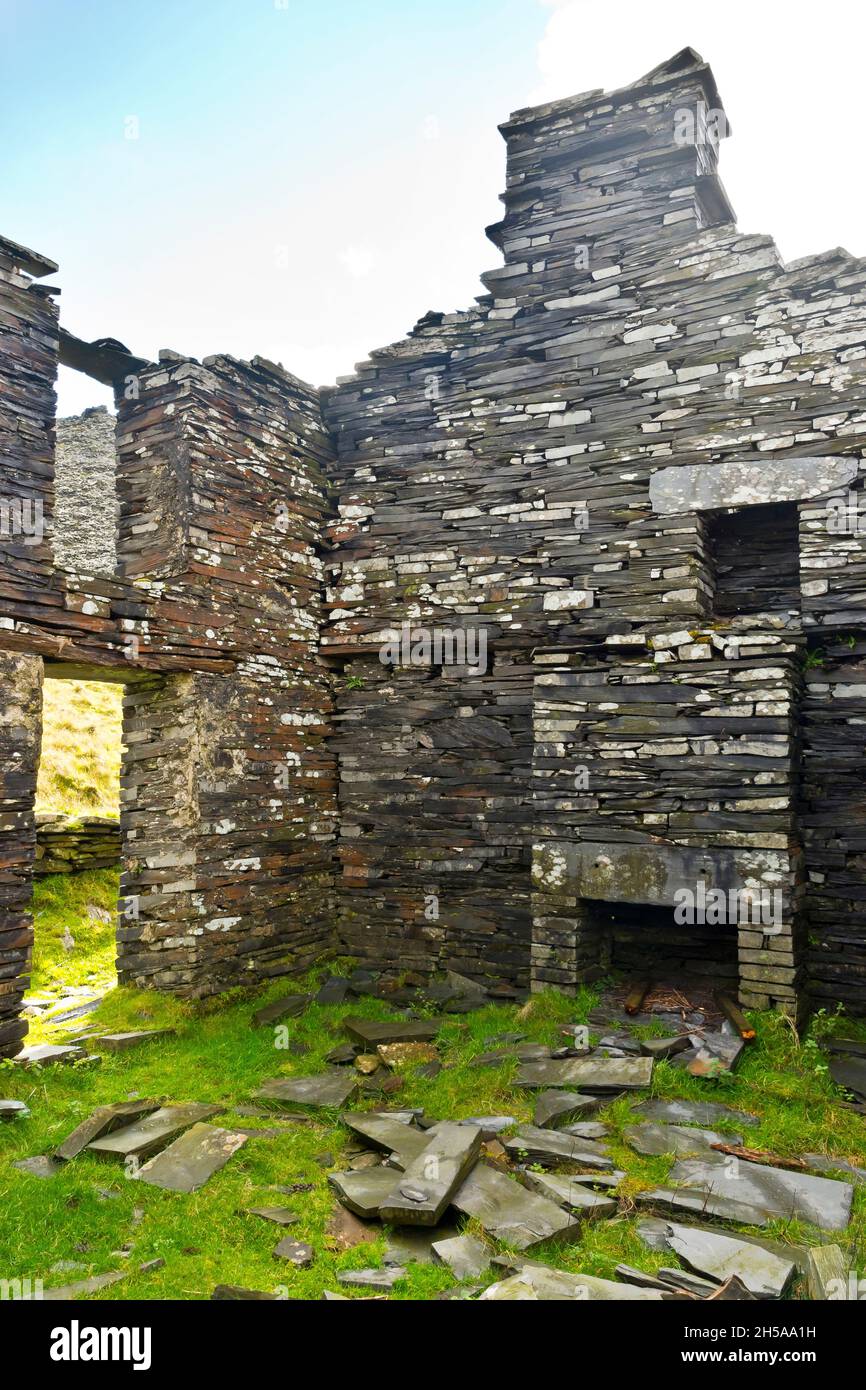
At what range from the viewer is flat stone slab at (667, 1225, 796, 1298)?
370cm

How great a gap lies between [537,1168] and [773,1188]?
52.5 inches

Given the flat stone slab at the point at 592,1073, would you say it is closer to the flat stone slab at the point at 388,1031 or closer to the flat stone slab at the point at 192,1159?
the flat stone slab at the point at 388,1031

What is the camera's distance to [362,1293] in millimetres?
3838

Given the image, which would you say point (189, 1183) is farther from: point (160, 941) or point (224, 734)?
point (224, 734)

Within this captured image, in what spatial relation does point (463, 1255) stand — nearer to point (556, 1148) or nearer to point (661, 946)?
point (556, 1148)

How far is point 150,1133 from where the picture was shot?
18.1ft

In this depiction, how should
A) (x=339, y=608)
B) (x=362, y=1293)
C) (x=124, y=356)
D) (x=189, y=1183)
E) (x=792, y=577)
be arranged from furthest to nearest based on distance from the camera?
(x=339, y=608) < (x=124, y=356) < (x=792, y=577) < (x=189, y=1183) < (x=362, y=1293)

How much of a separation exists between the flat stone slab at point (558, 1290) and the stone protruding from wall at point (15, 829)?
15.7 ft

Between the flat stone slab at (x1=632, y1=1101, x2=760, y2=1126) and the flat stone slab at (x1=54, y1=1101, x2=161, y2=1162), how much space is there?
3472mm

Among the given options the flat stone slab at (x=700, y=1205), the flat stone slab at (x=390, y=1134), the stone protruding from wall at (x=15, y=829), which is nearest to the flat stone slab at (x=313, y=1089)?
the flat stone slab at (x=390, y=1134)

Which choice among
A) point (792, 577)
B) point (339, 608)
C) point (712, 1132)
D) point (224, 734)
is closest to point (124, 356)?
point (339, 608)

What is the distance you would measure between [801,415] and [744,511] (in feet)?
3.34

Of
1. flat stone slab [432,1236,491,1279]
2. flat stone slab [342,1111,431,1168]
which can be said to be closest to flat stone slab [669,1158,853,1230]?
flat stone slab [432,1236,491,1279]

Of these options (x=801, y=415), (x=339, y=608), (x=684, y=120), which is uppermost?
(x=684, y=120)
